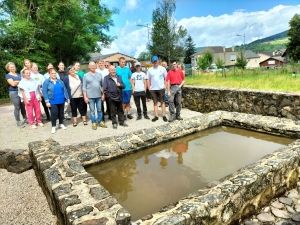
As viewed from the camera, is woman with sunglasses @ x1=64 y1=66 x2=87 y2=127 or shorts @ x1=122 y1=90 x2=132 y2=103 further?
shorts @ x1=122 y1=90 x2=132 y2=103

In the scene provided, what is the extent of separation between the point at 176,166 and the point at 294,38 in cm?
4444

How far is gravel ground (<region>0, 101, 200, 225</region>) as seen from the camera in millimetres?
2904

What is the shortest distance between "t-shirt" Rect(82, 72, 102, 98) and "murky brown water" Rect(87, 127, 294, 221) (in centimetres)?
219

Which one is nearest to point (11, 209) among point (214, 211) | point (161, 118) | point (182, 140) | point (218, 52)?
point (214, 211)

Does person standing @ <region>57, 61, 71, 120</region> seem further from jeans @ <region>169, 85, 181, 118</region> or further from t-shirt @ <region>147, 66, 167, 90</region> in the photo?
jeans @ <region>169, 85, 181, 118</region>

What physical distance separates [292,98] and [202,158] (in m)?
3.45

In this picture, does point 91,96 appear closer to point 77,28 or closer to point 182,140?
point 182,140

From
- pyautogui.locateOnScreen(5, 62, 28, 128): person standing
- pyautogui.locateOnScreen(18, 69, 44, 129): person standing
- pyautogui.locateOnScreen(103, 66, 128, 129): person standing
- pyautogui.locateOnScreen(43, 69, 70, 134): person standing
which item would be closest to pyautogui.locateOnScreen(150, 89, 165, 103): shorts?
pyautogui.locateOnScreen(103, 66, 128, 129): person standing

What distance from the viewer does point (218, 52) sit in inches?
2785

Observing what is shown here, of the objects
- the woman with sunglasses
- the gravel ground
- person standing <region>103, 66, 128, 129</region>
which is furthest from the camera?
the woman with sunglasses

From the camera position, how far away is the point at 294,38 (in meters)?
39.1

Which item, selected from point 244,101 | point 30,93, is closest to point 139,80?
point 30,93

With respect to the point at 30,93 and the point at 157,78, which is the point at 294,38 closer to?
the point at 157,78

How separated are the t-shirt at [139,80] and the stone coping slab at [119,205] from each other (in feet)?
7.55
